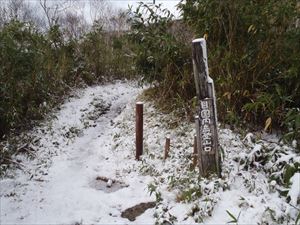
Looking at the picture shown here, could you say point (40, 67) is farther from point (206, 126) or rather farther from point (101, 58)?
point (101, 58)

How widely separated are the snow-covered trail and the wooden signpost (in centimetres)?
104

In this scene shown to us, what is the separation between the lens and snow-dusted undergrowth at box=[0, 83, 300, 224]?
3.54 meters

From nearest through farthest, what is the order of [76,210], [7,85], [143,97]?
[76,210] < [7,85] < [143,97]

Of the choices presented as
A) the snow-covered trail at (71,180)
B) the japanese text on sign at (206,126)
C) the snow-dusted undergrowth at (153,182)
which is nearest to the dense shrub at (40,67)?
the snow-covered trail at (71,180)

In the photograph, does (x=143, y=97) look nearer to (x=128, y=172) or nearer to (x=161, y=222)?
(x=128, y=172)

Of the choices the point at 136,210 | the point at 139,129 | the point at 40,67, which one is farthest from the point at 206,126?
the point at 40,67

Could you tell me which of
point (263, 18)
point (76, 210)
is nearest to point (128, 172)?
point (76, 210)

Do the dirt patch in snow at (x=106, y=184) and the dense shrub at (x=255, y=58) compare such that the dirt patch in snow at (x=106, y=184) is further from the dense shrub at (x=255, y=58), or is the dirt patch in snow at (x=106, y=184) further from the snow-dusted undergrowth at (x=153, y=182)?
the dense shrub at (x=255, y=58)

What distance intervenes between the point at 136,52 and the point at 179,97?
2669mm

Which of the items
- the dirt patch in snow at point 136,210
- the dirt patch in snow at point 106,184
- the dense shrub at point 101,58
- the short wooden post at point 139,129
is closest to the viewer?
the dirt patch in snow at point 136,210

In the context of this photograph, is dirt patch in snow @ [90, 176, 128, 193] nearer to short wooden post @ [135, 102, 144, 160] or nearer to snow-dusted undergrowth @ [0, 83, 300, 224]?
snow-dusted undergrowth @ [0, 83, 300, 224]

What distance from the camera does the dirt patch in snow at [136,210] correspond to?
3952 mm

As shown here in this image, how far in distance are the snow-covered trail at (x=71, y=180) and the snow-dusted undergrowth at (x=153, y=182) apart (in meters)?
0.01

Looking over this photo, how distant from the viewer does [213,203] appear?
3629 millimetres
